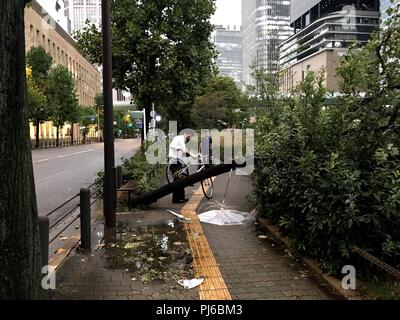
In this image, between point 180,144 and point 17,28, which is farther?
point 180,144

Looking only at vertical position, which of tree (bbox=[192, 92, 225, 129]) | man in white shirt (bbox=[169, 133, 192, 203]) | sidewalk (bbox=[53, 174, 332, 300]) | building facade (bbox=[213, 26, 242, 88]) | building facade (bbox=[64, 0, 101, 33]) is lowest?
sidewalk (bbox=[53, 174, 332, 300])

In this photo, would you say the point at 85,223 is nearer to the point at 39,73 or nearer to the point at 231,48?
the point at 39,73

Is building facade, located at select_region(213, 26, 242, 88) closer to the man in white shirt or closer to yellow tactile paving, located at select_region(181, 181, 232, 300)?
the man in white shirt

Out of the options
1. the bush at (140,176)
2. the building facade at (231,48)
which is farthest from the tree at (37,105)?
the building facade at (231,48)

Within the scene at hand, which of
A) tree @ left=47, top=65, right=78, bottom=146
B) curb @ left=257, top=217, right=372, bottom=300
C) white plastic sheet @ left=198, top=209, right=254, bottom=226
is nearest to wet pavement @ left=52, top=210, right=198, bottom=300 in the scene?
white plastic sheet @ left=198, top=209, right=254, bottom=226

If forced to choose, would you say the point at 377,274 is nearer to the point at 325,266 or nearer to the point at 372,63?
the point at 325,266

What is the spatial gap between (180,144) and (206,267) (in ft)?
18.3

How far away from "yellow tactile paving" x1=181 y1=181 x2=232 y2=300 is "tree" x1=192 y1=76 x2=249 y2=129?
29.0m

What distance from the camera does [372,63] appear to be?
5.57 meters

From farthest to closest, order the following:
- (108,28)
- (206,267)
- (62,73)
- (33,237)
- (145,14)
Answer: (62,73), (145,14), (108,28), (206,267), (33,237)

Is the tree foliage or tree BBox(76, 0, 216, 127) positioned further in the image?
tree BBox(76, 0, 216, 127)

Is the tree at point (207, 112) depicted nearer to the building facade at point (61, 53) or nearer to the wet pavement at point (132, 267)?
the building facade at point (61, 53)

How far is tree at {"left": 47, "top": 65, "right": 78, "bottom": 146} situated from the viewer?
4844 cm
